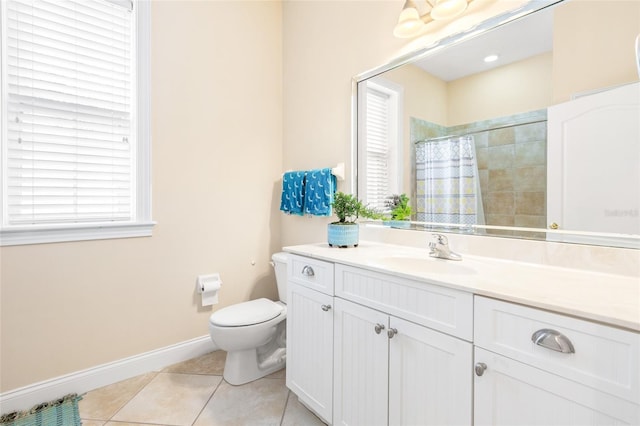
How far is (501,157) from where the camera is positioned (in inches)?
52.2

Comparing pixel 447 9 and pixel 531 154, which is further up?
pixel 447 9

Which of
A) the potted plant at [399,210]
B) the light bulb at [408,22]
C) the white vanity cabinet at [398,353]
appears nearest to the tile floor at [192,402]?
the white vanity cabinet at [398,353]

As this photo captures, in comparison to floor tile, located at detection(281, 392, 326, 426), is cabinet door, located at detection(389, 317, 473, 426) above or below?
above

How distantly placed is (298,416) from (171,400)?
2.42 ft

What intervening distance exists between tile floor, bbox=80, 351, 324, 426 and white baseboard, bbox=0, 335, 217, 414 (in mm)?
49

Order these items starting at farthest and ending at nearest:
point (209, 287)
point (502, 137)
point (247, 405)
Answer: point (209, 287)
point (247, 405)
point (502, 137)

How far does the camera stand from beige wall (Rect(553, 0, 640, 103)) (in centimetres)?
103

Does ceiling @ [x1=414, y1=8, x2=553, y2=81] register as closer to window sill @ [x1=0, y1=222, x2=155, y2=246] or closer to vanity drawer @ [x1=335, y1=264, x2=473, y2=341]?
vanity drawer @ [x1=335, y1=264, x2=473, y2=341]

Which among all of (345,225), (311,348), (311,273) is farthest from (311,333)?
(345,225)

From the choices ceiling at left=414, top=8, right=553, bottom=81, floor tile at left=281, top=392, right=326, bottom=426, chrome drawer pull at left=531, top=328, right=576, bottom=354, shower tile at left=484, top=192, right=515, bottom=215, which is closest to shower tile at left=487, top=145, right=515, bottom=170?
shower tile at left=484, top=192, right=515, bottom=215

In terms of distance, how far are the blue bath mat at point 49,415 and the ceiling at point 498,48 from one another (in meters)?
2.55

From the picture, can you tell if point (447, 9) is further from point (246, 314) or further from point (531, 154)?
point (246, 314)

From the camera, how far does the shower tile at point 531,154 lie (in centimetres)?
120

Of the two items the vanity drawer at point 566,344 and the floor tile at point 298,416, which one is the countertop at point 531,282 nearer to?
the vanity drawer at point 566,344
